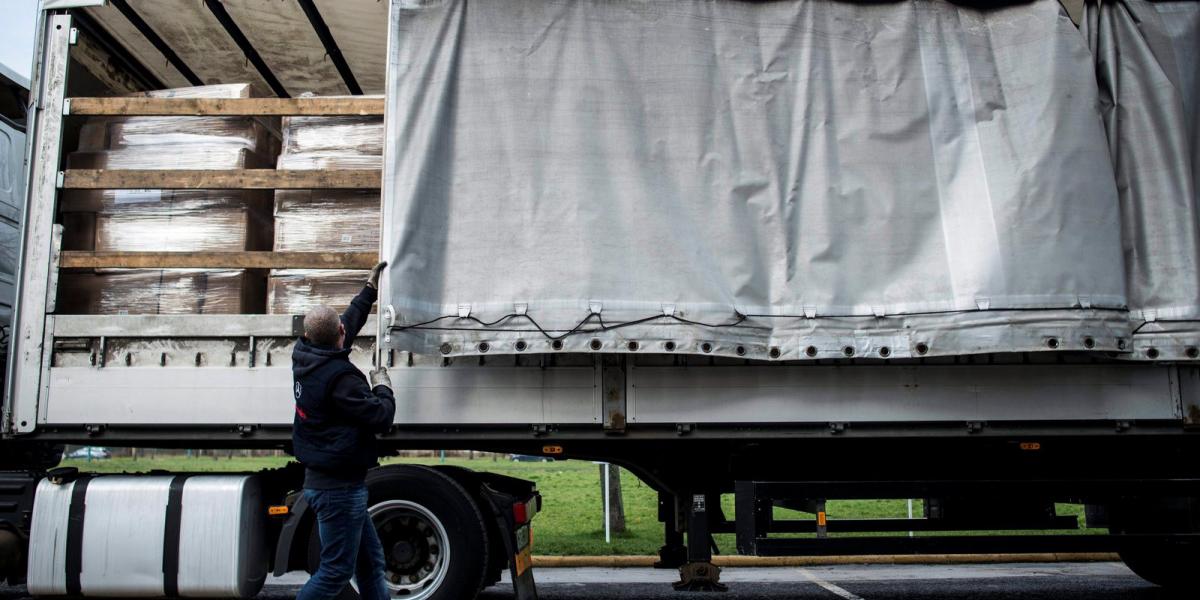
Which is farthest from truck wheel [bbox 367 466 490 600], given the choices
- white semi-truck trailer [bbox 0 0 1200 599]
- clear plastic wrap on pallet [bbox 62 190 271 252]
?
clear plastic wrap on pallet [bbox 62 190 271 252]

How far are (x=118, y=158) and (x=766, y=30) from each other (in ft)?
12.4

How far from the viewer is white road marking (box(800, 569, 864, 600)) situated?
22.5 ft

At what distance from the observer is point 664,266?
4680 millimetres

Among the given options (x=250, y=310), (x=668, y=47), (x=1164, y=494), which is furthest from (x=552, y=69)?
(x=1164, y=494)

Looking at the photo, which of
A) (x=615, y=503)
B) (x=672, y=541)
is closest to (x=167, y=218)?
(x=672, y=541)

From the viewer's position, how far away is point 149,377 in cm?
492

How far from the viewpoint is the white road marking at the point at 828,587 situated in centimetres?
685

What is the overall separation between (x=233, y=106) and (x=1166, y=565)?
282 inches

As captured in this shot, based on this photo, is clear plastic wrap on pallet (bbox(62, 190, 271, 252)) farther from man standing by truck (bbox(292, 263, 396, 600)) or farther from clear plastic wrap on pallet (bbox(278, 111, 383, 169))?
man standing by truck (bbox(292, 263, 396, 600))

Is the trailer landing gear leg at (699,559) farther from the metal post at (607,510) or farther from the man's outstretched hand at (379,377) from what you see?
the metal post at (607,510)

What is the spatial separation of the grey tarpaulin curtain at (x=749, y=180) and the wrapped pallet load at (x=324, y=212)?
455 mm

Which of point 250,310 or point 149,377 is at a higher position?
point 250,310

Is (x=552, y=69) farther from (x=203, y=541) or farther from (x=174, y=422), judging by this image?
(x=203, y=541)

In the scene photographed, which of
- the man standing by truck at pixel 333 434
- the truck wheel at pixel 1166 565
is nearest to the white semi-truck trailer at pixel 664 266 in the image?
the man standing by truck at pixel 333 434
